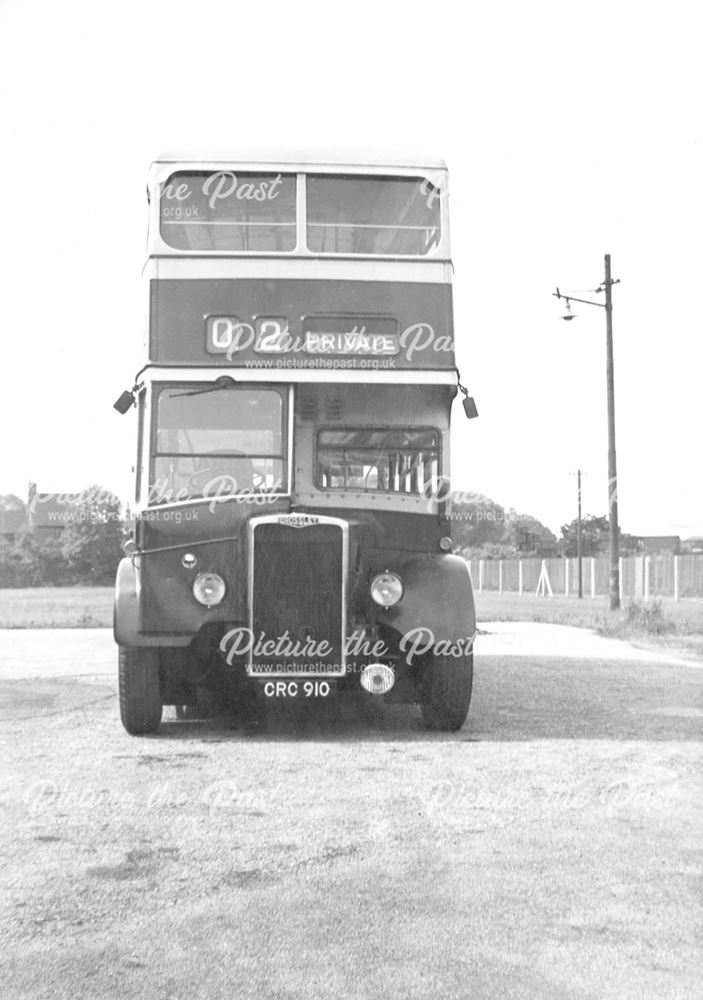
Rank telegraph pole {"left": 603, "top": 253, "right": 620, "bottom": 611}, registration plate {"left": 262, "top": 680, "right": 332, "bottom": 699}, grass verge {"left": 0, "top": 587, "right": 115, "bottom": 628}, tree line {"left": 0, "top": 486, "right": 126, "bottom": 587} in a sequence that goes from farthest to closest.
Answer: tree line {"left": 0, "top": 486, "right": 126, "bottom": 587}, grass verge {"left": 0, "top": 587, "right": 115, "bottom": 628}, telegraph pole {"left": 603, "top": 253, "right": 620, "bottom": 611}, registration plate {"left": 262, "top": 680, "right": 332, "bottom": 699}

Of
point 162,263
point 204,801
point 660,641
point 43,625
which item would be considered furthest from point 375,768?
point 43,625

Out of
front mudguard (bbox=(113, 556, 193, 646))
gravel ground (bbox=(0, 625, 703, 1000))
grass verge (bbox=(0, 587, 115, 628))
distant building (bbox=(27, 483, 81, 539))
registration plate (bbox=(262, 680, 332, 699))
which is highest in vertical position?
distant building (bbox=(27, 483, 81, 539))

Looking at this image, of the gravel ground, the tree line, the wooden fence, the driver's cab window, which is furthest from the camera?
the wooden fence

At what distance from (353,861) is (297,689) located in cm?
366

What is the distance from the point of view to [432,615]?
A: 8914 mm

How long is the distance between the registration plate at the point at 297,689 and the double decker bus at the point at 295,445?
16mm

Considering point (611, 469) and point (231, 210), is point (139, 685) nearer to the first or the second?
point (231, 210)

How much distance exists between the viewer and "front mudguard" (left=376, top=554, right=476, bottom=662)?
29.2 ft

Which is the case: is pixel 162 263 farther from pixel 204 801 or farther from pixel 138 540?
pixel 204 801

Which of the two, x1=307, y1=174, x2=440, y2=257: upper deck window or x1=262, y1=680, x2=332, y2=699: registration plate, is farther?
x1=307, y1=174, x2=440, y2=257: upper deck window

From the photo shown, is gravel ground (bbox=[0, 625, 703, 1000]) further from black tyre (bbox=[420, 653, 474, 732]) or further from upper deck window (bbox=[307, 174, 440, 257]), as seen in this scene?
upper deck window (bbox=[307, 174, 440, 257])

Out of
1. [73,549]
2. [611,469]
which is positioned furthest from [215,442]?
[73,549]

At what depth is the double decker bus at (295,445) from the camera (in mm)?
8836

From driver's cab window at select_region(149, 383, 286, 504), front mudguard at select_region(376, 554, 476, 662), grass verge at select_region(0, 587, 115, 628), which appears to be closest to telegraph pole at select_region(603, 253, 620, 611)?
grass verge at select_region(0, 587, 115, 628)
